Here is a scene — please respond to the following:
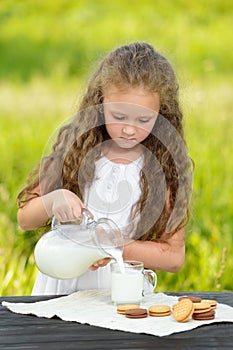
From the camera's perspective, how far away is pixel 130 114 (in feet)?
5.71

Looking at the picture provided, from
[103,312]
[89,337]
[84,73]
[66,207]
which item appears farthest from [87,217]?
[84,73]

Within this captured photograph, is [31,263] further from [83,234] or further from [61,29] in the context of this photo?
[61,29]

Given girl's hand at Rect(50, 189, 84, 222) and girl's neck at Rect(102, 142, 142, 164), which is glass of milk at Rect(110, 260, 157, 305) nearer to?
girl's hand at Rect(50, 189, 84, 222)

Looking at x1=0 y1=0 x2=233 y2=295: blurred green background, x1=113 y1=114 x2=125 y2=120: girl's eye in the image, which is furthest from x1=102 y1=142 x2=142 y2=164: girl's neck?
x1=0 y1=0 x2=233 y2=295: blurred green background

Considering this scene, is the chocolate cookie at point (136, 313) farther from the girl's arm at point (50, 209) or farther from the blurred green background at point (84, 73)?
the blurred green background at point (84, 73)

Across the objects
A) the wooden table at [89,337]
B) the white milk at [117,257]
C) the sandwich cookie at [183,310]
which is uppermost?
the white milk at [117,257]

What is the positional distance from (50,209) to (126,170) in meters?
0.21

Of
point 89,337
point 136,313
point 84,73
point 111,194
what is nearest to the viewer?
point 89,337

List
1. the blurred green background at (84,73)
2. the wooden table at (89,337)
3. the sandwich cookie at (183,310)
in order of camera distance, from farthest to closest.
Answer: the blurred green background at (84,73) < the sandwich cookie at (183,310) < the wooden table at (89,337)

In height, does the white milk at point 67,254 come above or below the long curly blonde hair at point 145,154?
below

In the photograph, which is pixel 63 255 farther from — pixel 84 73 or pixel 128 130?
pixel 84 73

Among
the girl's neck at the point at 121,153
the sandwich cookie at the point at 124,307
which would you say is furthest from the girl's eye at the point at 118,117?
the sandwich cookie at the point at 124,307

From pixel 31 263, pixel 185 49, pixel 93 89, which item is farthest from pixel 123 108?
pixel 185 49

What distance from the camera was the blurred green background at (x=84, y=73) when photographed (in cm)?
320
